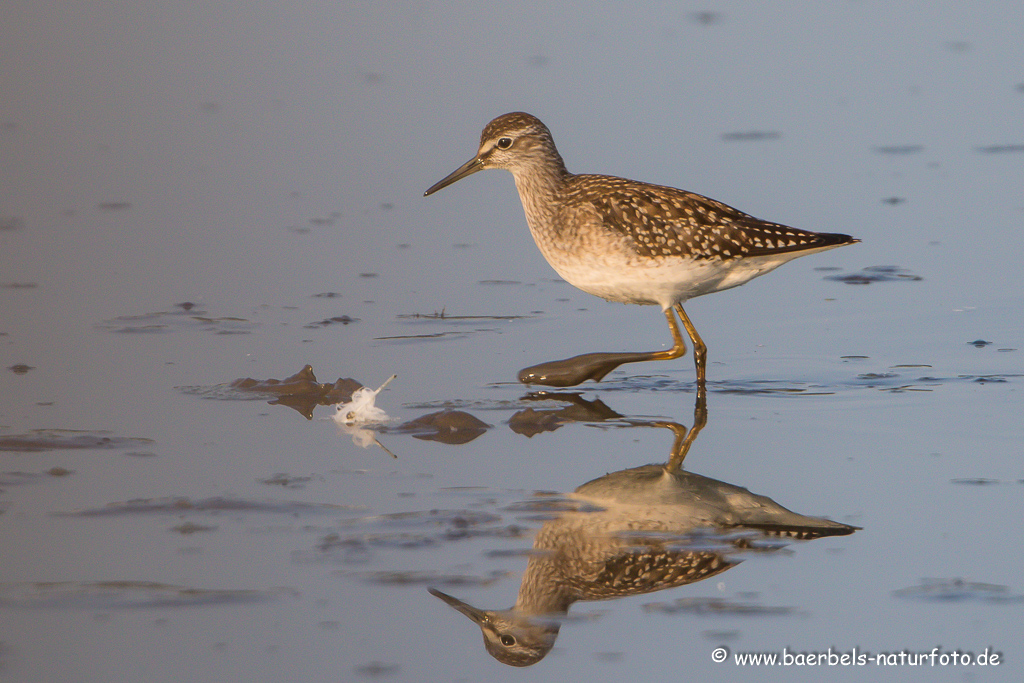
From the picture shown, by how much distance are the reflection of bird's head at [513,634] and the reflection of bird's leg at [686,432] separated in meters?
1.69

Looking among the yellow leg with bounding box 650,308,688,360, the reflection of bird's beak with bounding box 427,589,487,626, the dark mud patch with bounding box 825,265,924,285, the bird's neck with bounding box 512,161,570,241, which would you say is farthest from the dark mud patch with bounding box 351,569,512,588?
the dark mud patch with bounding box 825,265,924,285

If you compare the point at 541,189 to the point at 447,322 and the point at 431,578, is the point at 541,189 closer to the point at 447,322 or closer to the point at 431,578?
the point at 447,322

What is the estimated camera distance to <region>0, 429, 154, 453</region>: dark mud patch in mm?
6227

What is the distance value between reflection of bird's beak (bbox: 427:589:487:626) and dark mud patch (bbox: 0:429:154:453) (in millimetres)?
2196

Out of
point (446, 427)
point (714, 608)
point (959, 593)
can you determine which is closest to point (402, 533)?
point (714, 608)

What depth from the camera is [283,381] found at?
731 cm

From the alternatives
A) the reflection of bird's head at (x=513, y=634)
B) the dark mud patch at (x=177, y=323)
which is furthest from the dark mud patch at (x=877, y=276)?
the reflection of bird's head at (x=513, y=634)

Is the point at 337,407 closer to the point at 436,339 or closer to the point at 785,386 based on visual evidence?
the point at 436,339

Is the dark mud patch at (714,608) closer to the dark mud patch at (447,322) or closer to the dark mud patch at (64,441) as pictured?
the dark mud patch at (64,441)

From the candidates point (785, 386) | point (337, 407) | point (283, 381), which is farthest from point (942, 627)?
point (283, 381)

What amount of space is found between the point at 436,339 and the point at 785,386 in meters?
2.17

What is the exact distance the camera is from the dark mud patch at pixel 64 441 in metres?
6.23

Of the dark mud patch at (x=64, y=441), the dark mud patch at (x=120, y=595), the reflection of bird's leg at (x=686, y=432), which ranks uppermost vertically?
the dark mud patch at (x=64, y=441)

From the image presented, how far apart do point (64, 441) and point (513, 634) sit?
2809 millimetres
